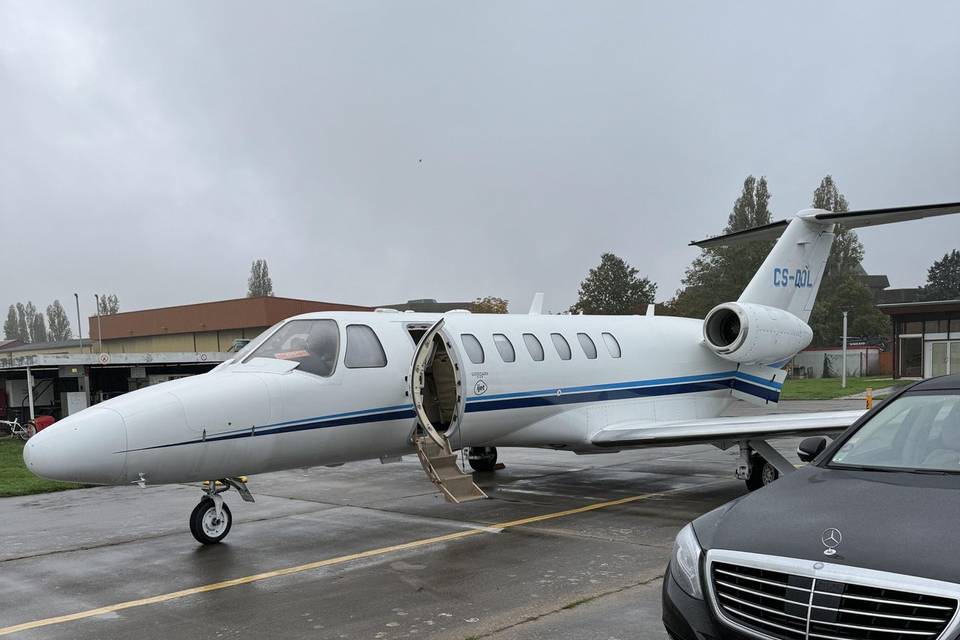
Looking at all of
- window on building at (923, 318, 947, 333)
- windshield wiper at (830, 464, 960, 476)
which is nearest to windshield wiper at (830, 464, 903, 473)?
windshield wiper at (830, 464, 960, 476)

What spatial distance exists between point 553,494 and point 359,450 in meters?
3.46

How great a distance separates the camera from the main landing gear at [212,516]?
27.4 ft

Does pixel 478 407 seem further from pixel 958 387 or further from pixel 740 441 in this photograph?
pixel 958 387

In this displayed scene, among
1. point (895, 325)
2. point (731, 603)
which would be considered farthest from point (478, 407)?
point (895, 325)

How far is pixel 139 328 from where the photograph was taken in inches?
1933

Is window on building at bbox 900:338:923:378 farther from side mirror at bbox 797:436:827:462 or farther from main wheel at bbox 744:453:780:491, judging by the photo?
side mirror at bbox 797:436:827:462

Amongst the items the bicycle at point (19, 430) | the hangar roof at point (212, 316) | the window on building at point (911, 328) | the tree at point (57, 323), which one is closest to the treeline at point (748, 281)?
the window on building at point (911, 328)

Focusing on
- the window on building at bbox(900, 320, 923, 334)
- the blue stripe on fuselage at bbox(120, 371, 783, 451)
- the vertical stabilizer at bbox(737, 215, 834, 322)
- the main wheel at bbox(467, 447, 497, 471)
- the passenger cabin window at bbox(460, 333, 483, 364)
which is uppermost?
the vertical stabilizer at bbox(737, 215, 834, 322)

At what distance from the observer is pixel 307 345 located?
8.91 m

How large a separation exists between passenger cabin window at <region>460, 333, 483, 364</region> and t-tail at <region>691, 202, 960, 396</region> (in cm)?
448

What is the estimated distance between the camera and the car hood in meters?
3.29

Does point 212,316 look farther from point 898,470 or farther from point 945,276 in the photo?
point 945,276

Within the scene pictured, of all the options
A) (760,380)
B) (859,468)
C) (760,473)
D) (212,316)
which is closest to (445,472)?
(760,473)

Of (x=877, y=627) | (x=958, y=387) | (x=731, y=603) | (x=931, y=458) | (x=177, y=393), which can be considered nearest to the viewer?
(x=877, y=627)
